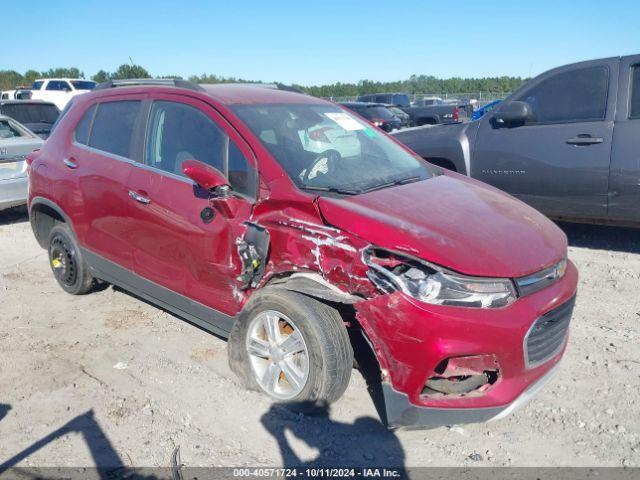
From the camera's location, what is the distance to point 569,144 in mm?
5555

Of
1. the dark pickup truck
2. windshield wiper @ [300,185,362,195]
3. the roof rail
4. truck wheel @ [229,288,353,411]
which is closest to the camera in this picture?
truck wheel @ [229,288,353,411]

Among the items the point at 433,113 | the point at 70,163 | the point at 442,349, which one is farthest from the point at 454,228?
the point at 433,113

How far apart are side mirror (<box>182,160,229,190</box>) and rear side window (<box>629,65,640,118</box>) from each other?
13.7ft

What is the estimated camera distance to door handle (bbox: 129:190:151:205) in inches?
150

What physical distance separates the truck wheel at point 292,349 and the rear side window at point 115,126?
1.72 metres

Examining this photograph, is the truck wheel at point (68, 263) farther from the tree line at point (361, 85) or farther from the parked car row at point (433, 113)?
the tree line at point (361, 85)

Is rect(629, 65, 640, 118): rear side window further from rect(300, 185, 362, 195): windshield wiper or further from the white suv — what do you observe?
the white suv

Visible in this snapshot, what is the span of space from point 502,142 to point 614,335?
8.59 ft

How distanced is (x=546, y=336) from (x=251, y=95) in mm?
2484

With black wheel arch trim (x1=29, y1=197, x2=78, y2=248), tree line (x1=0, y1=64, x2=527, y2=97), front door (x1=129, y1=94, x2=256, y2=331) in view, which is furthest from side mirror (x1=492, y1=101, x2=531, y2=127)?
tree line (x1=0, y1=64, x2=527, y2=97)

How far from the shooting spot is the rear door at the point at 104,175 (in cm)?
407

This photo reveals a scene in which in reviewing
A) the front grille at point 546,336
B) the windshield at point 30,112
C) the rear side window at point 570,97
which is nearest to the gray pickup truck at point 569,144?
the rear side window at point 570,97

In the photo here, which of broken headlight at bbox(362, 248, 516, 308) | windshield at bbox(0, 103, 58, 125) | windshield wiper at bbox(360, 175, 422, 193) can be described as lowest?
broken headlight at bbox(362, 248, 516, 308)

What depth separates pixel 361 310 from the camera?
9.18 feet
